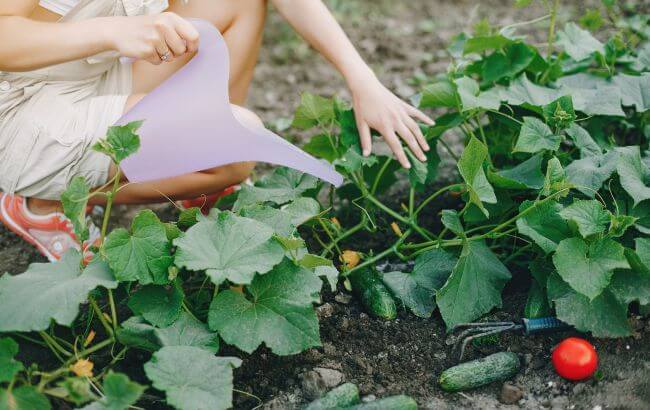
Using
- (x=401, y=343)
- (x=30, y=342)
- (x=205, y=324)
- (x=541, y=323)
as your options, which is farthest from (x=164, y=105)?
(x=541, y=323)

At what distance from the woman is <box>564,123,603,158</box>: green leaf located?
1.40ft

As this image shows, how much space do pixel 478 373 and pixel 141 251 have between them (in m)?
0.86

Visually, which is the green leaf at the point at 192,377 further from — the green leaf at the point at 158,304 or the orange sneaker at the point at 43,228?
the orange sneaker at the point at 43,228

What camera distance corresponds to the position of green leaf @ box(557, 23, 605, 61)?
246cm

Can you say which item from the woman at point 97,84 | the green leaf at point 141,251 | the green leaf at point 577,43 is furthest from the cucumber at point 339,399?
the green leaf at point 577,43

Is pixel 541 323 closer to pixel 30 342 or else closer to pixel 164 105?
pixel 164 105

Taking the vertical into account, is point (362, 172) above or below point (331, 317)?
above

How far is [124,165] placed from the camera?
1.96 m

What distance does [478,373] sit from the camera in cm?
180

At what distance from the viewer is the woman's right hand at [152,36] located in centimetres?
180

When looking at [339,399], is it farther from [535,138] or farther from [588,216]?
[535,138]

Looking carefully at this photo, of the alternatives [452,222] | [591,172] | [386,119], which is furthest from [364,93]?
[591,172]

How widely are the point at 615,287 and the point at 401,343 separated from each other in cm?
55

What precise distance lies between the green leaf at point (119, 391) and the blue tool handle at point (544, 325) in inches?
39.2
